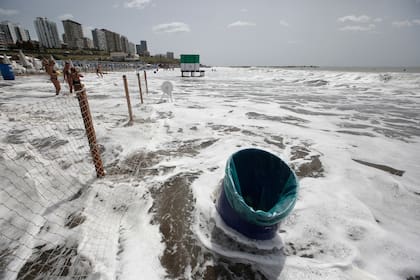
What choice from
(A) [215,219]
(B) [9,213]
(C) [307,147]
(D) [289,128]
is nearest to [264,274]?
(A) [215,219]

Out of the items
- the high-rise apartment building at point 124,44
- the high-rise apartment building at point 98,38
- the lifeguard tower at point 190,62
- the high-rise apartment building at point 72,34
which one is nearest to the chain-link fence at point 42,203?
the lifeguard tower at point 190,62

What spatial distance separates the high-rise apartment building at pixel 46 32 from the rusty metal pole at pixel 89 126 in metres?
117

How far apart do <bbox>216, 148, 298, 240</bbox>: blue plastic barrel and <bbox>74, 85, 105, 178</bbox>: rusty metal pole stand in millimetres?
2075

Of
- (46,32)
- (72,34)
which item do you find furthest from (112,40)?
(46,32)

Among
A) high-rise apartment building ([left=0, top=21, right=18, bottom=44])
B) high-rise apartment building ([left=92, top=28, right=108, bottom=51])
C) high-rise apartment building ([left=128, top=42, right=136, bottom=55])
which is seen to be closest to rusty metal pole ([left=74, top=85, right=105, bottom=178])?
high-rise apartment building ([left=0, top=21, right=18, bottom=44])

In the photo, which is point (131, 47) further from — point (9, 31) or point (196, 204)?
point (196, 204)

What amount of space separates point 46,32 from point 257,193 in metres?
125

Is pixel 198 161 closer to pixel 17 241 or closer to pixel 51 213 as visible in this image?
pixel 51 213

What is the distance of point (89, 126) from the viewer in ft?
9.60

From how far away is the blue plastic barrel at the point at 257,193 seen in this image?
5.81 feet

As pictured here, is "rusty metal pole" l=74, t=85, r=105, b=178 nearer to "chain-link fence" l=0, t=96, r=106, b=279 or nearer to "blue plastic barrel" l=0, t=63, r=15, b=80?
"chain-link fence" l=0, t=96, r=106, b=279

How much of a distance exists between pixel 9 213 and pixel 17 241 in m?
0.44

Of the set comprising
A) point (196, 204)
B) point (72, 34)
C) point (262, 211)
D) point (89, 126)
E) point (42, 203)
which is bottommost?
point (196, 204)

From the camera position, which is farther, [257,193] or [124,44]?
[124,44]
